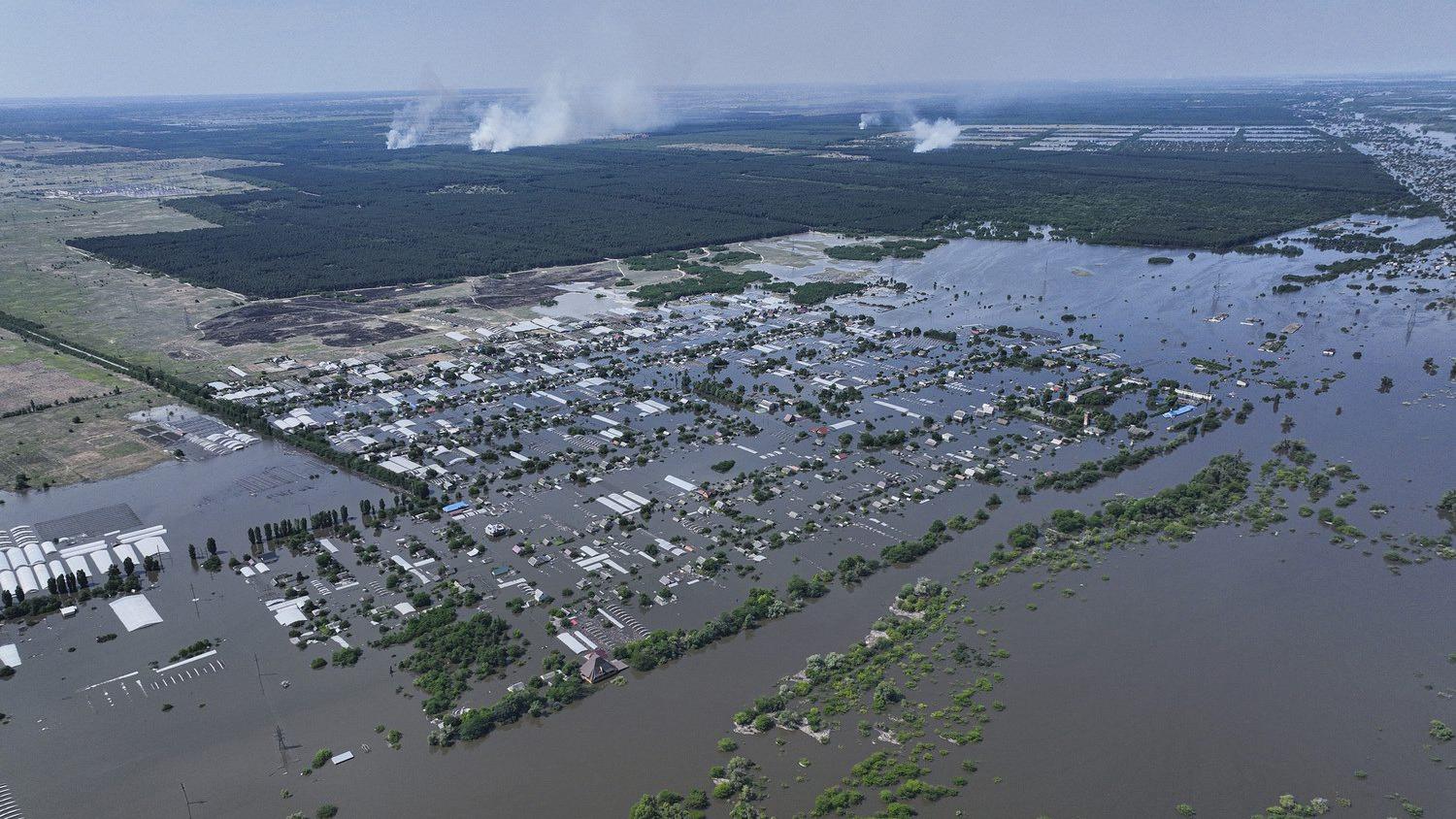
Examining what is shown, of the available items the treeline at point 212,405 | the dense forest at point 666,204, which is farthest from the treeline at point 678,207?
the treeline at point 212,405

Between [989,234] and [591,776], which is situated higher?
[989,234]

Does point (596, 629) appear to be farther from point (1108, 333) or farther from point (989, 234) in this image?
point (989, 234)

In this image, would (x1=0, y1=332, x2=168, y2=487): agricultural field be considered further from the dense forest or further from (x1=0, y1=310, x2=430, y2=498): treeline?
the dense forest

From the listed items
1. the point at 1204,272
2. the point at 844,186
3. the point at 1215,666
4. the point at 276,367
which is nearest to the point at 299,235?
the point at 276,367

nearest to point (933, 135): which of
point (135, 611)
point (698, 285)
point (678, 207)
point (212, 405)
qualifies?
point (678, 207)

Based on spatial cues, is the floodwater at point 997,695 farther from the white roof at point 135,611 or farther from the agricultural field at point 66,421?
the agricultural field at point 66,421
